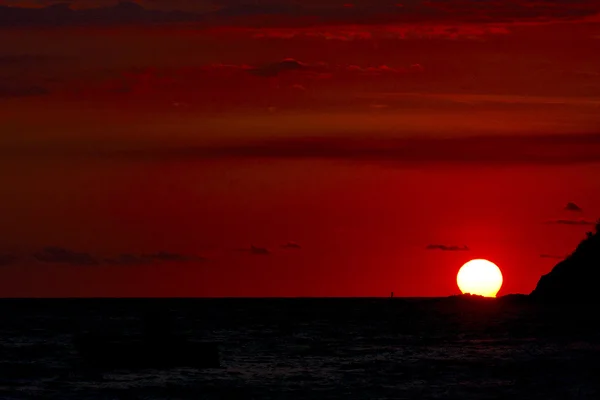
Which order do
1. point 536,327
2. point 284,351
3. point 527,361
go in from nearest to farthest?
point 527,361 → point 284,351 → point 536,327

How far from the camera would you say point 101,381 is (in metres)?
67.1

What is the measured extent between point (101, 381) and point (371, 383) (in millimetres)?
15269

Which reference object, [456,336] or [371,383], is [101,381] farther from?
[456,336]

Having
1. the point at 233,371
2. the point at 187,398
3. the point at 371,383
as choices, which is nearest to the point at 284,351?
the point at 233,371

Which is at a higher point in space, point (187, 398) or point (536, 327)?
point (536, 327)

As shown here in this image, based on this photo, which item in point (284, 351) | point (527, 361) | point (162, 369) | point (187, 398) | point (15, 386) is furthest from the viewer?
point (284, 351)

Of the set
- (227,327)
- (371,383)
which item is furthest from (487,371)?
(227,327)

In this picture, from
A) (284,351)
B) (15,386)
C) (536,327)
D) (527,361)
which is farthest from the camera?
(536,327)

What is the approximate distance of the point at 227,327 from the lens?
141 m

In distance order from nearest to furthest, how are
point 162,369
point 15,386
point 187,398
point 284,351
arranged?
point 187,398 → point 15,386 → point 162,369 → point 284,351

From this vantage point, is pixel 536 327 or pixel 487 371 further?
pixel 536 327

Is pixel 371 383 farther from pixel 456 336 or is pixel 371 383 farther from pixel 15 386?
pixel 456 336

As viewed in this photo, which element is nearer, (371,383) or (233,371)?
(371,383)

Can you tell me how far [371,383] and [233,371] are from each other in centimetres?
1080
